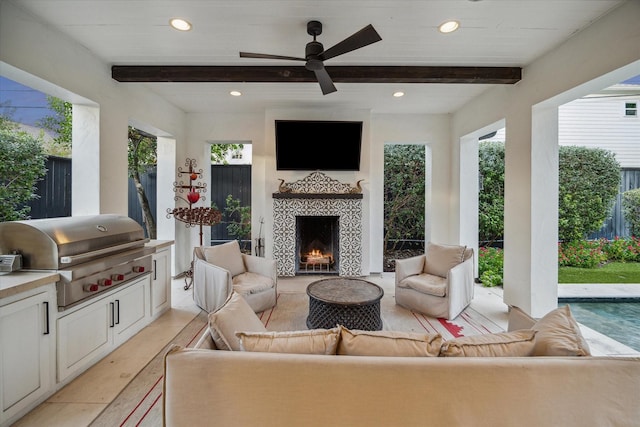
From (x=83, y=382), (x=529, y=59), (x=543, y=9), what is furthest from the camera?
(x=529, y=59)

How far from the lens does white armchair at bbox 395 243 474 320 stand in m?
3.03

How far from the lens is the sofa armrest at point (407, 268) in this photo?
3.44m

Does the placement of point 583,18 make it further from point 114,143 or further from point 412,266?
point 114,143

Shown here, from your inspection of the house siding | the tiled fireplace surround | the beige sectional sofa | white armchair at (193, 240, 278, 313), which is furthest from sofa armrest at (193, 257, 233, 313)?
the house siding

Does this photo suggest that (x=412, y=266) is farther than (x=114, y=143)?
Yes

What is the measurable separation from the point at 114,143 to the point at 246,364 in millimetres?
3388

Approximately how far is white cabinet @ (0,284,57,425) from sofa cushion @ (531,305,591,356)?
2.85m

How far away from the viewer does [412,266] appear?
351cm

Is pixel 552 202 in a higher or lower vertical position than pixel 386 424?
higher

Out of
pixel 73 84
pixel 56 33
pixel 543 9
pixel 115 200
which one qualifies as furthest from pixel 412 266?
pixel 56 33

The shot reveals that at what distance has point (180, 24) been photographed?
94.4 inches

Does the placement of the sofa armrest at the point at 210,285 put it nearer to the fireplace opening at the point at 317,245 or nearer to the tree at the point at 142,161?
the fireplace opening at the point at 317,245

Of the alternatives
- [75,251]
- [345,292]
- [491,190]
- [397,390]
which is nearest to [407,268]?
[345,292]

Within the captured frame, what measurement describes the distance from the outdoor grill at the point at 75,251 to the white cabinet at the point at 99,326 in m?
0.10
